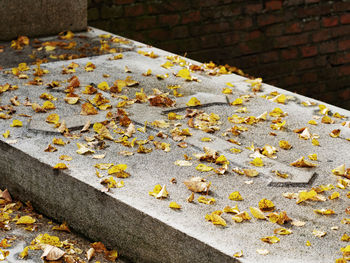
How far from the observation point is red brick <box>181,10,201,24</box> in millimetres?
4199

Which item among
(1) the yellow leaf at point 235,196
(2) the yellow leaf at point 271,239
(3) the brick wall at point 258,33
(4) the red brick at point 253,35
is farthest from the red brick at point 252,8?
(2) the yellow leaf at point 271,239

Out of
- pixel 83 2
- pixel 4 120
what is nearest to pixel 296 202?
pixel 4 120

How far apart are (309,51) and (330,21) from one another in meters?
0.31

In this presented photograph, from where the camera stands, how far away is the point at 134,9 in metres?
4.01

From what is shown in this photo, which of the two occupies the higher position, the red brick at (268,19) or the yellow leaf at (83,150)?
the red brick at (268,19)

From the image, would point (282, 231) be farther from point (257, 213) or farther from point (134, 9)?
point (134, 9)

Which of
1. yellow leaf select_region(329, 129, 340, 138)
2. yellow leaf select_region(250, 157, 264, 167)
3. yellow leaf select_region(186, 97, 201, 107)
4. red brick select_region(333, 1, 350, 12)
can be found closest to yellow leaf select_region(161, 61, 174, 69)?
yellow leaf select_region(186, 97, 201, 107)

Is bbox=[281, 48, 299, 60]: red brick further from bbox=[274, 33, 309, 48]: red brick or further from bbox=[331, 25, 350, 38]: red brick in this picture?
bbox=[331, 25, 350, 38]: red brick

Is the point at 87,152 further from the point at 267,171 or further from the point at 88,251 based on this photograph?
the point at 267,171

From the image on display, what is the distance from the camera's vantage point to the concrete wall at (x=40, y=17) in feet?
11.4

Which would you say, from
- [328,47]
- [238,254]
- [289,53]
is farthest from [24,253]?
[328,47]

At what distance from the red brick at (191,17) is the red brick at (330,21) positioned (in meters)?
1.19

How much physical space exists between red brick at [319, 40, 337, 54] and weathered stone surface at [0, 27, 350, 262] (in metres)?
2.24

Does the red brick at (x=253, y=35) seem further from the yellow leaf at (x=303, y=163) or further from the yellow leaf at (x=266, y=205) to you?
the yellow leaf at (x=266, y=205)
